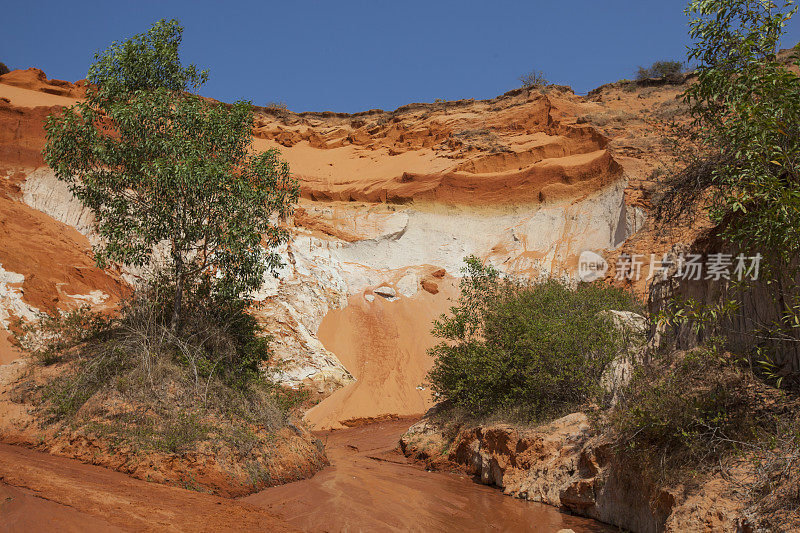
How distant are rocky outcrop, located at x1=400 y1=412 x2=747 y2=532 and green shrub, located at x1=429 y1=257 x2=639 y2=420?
28.3 inches

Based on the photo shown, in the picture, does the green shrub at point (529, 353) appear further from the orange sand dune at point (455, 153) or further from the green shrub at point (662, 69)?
the green shrub at point (662, 69)

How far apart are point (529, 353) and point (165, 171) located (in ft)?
25.1

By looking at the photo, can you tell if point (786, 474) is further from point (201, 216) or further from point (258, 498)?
point (201, 216)

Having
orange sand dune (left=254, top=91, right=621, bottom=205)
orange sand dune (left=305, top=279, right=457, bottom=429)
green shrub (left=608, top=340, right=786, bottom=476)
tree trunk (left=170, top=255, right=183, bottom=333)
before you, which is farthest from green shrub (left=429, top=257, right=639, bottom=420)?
orange sand dune (left=254, top=91, right=621, bottom=205)

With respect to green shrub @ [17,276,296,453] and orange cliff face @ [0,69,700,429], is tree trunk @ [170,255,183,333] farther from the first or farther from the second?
orange cliff face @ [0,69,700,429]

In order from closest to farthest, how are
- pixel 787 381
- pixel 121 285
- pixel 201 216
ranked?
pixel 787 381 < pixel 201 216 < pixel 121 285

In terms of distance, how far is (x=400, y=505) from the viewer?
7324mm

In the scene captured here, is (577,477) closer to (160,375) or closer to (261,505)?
(261,505)

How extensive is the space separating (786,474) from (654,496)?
4.77 feet

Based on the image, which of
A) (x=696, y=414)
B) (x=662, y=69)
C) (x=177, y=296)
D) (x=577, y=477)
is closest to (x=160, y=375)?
(x=177, y=296)

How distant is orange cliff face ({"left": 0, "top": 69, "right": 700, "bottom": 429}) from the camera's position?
18.8m

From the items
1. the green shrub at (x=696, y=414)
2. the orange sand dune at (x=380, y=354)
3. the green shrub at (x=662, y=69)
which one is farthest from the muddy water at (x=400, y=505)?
the green shrub at (x=662, y=69)

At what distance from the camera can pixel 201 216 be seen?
10.0m

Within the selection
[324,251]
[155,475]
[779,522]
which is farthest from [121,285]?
[779,522]
